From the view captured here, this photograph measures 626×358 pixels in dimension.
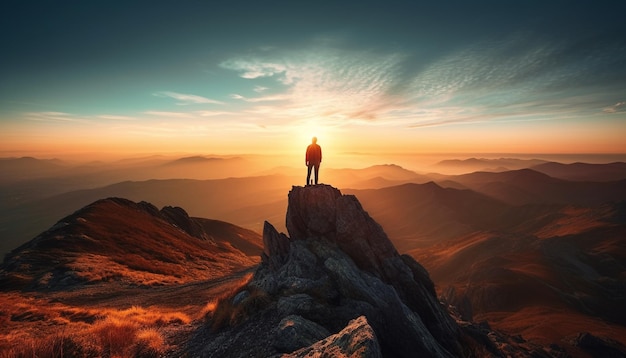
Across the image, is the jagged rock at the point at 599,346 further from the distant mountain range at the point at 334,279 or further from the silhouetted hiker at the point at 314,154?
the silhouetted hiker at the point at 314,154

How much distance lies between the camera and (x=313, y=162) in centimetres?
2264

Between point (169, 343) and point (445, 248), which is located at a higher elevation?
point (169, 343)

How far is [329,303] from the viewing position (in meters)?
13.5

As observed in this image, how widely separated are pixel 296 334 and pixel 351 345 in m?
3.22

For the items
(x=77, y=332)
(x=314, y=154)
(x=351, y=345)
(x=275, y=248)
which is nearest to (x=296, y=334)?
(x=351, y=345)

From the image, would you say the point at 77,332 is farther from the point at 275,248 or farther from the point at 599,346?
the point at 599,346

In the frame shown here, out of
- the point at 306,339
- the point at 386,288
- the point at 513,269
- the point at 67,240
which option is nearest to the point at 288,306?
the point at 306,339

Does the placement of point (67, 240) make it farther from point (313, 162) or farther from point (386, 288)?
point (386, 288)

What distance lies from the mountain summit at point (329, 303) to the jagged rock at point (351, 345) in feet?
0.10

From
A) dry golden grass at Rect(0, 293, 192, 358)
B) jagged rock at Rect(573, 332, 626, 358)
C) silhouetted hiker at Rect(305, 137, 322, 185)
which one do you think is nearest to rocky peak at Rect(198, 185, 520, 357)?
silhouetted hiker at Rect(305, 137, 322, 185)

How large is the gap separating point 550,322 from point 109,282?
292 feet

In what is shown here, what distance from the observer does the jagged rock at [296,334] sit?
962cm

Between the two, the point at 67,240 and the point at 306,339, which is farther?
the point at 67,240

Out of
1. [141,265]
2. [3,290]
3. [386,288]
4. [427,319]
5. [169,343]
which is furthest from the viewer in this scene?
[141,265]
